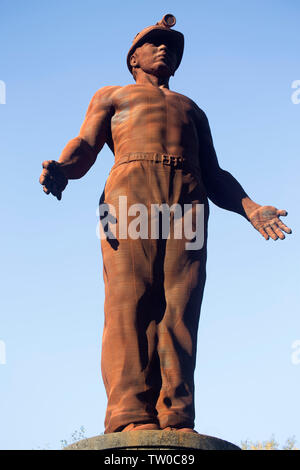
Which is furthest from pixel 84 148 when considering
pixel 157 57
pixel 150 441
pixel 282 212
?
pixel 150 441

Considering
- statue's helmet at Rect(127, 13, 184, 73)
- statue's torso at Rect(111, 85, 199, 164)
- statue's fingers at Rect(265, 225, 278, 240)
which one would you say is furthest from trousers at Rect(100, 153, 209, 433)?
statue's helmet at Rect(127, 13, 184, 73)

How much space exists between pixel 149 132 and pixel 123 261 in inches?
65.8

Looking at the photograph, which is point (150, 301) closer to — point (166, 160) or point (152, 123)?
point (166, 160)

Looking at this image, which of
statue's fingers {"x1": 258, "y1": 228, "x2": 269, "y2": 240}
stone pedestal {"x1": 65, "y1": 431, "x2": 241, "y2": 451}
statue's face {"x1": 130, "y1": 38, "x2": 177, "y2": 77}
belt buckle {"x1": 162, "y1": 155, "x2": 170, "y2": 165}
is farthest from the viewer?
statue's face {"x1": 130, "y1": 38, "x2": 177, "y2": 77}

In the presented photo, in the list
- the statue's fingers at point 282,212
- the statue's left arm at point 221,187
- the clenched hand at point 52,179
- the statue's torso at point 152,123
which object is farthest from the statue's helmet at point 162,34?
the statue's fingers at point 282,212

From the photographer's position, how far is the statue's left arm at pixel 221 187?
34.7 ft

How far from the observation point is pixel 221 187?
35.8 feet

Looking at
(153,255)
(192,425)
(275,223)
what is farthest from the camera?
(275,223)

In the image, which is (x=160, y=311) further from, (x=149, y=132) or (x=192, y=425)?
(x=149, y=132)

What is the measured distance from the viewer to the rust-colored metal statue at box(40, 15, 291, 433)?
9.09 m

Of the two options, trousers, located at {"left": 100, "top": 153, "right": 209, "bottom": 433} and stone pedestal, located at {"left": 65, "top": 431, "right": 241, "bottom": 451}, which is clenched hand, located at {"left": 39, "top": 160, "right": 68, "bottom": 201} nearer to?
trousers, located at {"left": 100, "top": 153, "right": 209, "bottom": 433}

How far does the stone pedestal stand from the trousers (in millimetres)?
474

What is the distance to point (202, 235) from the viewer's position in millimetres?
10102
